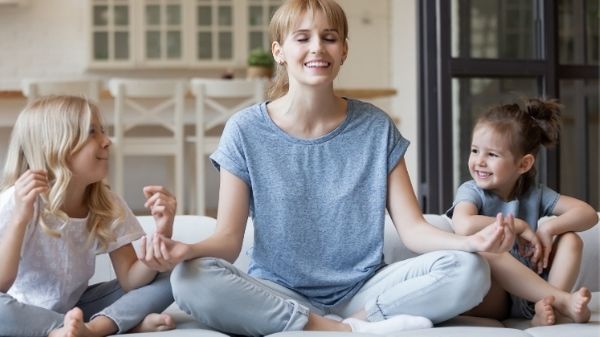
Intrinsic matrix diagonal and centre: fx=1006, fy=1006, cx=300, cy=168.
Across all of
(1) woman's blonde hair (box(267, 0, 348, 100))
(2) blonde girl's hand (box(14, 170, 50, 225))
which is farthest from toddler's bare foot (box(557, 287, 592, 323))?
(2) blonde girl's hand (box(14, 170, 50, 225))

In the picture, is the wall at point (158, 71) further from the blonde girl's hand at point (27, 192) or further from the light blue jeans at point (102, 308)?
the blonde girl's hand at point (27, 192)

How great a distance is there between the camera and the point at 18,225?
6.74 feet

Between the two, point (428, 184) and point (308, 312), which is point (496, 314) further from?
point (428, 184)

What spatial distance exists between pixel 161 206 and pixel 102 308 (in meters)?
0.42

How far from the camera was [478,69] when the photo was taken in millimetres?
3594

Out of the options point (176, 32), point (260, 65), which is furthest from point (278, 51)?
point (176, 32)

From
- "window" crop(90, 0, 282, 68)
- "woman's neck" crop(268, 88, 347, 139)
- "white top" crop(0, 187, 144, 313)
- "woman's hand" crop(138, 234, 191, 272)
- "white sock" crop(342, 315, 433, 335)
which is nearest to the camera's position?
"woman's hand" crop(138, 234, 191, 272)

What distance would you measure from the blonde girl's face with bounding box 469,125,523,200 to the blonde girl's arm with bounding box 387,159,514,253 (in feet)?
0.75

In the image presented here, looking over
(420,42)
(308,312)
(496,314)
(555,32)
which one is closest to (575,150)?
(555,32)

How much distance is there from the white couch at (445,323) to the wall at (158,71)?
420 centimetres

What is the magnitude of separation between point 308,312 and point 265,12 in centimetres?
562

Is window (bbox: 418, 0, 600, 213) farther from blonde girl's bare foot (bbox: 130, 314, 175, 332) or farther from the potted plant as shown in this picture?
the potted plant

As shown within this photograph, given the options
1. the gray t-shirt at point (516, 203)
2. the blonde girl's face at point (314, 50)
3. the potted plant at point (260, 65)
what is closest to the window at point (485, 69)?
the gray t-shirt at point (516, 203)

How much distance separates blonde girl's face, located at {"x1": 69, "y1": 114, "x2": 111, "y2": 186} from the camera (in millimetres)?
2246
